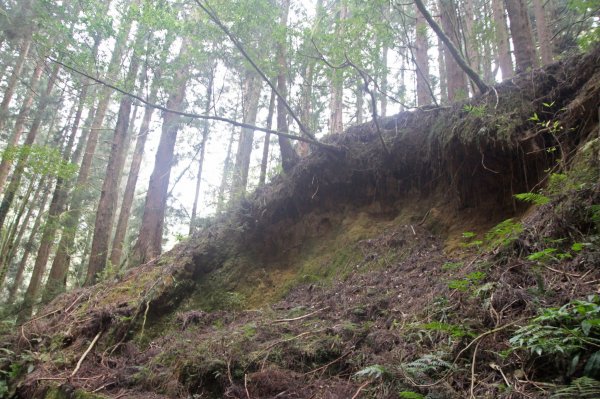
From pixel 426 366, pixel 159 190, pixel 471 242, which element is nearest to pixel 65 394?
pixel 426 366

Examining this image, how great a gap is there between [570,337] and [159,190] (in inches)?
411

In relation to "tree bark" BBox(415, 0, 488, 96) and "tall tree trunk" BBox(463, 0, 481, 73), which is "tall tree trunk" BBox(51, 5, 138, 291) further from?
"tall tree trunk" BBox(463, 0, 481, 73)

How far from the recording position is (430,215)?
6.70 metres

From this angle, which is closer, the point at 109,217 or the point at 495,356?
the point at 495,356

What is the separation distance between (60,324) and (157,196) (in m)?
4.30

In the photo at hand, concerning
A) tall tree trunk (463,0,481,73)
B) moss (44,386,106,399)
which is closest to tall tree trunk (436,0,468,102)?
tall tree trunk (463,0,481,73)

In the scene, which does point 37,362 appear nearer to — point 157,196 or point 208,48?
point 157,196

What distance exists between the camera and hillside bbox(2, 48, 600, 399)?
297cm

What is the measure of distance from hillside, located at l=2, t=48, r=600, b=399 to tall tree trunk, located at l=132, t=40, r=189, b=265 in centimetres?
142

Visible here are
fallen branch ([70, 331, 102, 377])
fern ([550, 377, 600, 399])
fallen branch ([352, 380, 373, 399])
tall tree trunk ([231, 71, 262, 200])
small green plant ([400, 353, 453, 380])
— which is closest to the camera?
fern ([550, 377, 600, 399])

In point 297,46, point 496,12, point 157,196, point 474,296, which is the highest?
point 496,12

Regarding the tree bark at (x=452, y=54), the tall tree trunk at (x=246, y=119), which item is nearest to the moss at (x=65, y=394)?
the tall tree trunk at (x=246, y=119)

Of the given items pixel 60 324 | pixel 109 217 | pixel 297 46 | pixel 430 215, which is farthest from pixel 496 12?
pixel 60 324

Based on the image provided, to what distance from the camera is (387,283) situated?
18.4 feet
